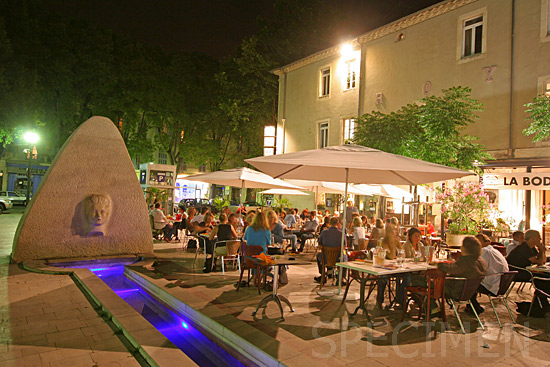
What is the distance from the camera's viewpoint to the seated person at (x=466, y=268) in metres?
5.71

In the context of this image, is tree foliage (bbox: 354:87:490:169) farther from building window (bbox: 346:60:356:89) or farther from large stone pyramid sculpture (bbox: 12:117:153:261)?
large stone pyramid sculpture (bbox: 12:117:153:261)

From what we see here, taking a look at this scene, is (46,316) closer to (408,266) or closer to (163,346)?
(163,346)

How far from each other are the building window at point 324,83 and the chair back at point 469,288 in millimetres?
18769

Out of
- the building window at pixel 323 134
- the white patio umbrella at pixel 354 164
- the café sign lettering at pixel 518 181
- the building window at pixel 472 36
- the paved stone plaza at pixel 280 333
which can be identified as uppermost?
the building window at pixel 472 36

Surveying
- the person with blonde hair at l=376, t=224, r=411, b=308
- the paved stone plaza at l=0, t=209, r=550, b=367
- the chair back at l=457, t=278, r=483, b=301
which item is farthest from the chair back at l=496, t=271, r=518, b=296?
the person with blonde hair at l=376, t=224, r=411, b=308

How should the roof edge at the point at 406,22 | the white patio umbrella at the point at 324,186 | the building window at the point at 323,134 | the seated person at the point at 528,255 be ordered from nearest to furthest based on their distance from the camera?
the seated person at the point at 528,255
the white patio umbrella at the point at 324,186
the roof edge at the point at 406,22
the building window at the point at 323,134

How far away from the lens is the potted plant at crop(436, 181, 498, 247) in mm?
12375

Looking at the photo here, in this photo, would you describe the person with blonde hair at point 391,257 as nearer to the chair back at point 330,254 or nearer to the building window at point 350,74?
the chair back at point 330,254

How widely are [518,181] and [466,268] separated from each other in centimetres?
1003

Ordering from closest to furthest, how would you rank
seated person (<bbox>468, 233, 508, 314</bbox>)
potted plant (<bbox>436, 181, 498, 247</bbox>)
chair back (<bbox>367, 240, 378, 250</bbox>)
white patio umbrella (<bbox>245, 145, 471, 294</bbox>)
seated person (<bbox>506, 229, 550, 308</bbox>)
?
white patio umbrella (<bbox>245, 145, 471, 294</bbox>), seated person (<bbox>468, 233, 508, 314</bbox>), seated person (<bbox>506, 229, 550, 308</bbox>), chair back (<bbox>367, 240, 378, 250</bbox>), potted plant (<bbox>436, 181, 498, 247</bbox>)

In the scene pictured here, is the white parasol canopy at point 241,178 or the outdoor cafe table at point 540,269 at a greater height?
the white parasol canopy at point 241,178

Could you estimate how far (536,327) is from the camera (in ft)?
19.8

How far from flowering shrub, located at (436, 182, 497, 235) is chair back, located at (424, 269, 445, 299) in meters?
7.50

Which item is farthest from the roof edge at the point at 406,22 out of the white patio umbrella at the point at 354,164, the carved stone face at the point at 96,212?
the carved stone face at the point at 96,212
